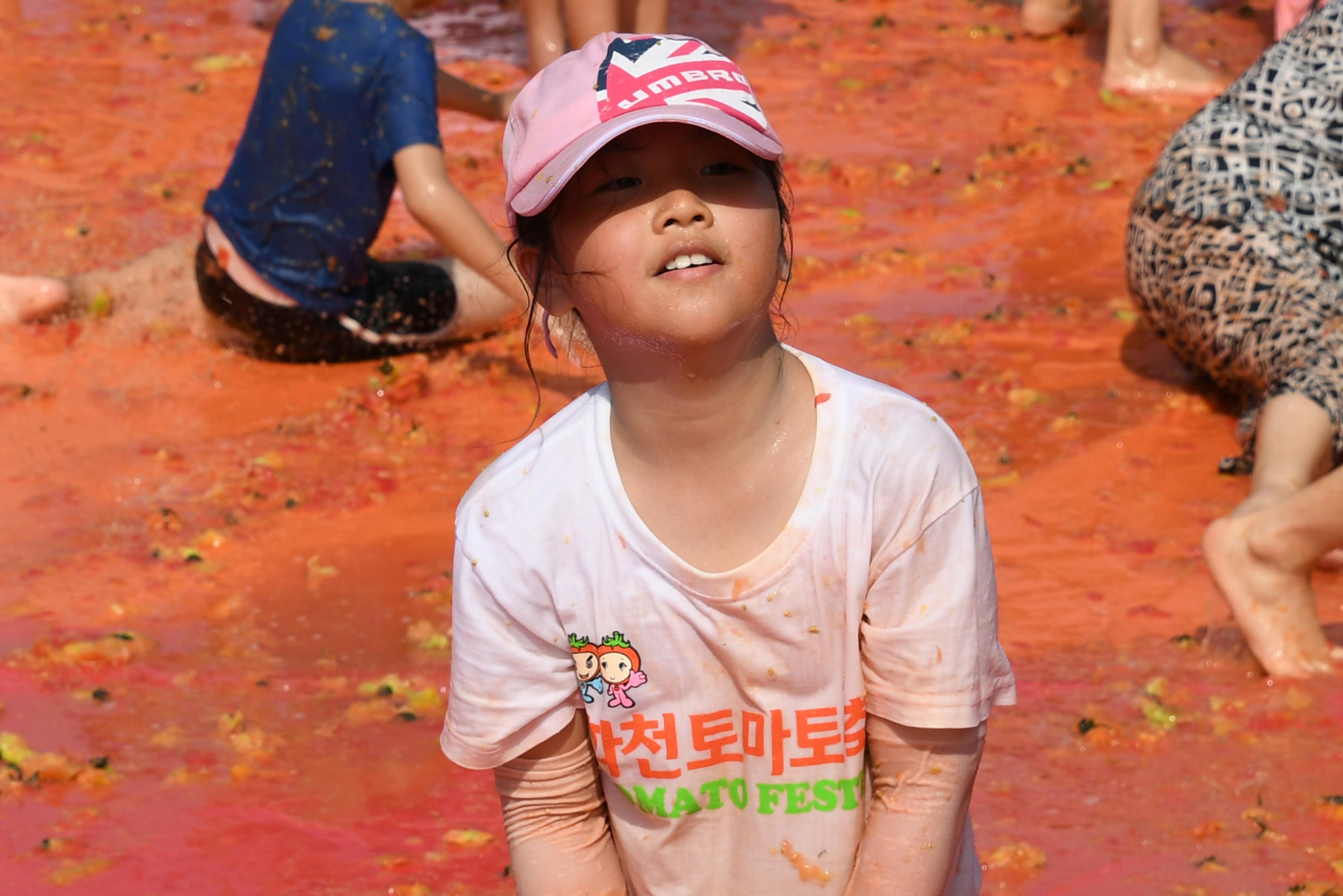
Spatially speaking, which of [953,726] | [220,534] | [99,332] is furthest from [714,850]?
[99,332]

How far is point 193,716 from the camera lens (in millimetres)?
3072

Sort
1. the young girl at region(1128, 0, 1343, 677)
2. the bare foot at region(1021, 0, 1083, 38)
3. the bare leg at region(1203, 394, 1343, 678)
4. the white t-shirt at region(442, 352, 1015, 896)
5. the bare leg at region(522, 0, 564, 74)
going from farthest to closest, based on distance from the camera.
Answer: the bare foot at region(1021, 0, 1083, 38), the bare leg at region(522, 0, 564, 74), the young girl at region(1128, 0, 1343, 677), the bare leg at region(1203, 394, 1343, 678), the white t-shirt at region(442, 352, 1015, 896)

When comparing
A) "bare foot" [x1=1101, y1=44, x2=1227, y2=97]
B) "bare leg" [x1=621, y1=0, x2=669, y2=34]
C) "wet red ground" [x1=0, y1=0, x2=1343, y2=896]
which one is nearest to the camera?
"wet red ground" [x1=0, y1=0, x2=1343, y2=896]

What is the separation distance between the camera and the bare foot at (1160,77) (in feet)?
24.0

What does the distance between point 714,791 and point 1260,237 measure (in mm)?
2955

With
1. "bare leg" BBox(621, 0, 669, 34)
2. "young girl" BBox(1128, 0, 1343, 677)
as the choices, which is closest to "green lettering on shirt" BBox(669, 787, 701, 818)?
"young girl" BBox(1128, 0, 1343, 677)

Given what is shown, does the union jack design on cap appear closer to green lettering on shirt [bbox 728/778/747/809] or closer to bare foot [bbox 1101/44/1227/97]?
green lettering on shirt [bbox 728/778/747/809]

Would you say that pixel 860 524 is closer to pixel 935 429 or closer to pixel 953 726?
pixel 935 429

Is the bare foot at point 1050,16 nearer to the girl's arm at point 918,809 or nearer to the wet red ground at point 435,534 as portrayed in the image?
the wet red ground at point 435,534

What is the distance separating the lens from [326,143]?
4.64 metres

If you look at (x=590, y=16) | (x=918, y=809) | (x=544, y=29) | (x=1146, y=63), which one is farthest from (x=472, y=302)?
(x=1146, y=63)

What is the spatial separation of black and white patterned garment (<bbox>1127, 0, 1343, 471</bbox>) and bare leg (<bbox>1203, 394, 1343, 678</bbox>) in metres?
0.94

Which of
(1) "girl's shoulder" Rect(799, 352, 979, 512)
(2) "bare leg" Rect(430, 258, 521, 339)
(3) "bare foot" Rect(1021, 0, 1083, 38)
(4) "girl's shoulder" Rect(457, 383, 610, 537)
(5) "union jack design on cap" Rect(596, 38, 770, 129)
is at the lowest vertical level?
(3) "bare foot" Rect(1021, 0, 1083, 38)

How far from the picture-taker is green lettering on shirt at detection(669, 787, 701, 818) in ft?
5.81
